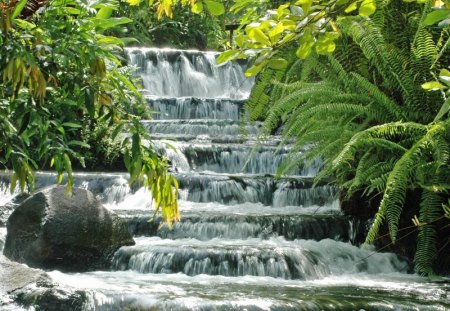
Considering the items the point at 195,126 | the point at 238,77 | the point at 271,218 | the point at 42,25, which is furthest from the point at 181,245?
the point at 238,77

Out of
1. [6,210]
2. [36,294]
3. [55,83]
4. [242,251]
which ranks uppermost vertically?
[55,83]

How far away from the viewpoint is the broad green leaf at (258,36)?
5.00 ft

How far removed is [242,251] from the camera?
18.8ft

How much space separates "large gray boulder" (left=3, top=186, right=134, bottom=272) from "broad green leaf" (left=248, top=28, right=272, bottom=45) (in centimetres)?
472

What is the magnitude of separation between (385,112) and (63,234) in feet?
9.33

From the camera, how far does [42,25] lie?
2115 millimetres

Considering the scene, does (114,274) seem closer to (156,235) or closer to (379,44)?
(156,235)

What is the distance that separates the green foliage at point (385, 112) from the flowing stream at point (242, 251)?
0.47 meters

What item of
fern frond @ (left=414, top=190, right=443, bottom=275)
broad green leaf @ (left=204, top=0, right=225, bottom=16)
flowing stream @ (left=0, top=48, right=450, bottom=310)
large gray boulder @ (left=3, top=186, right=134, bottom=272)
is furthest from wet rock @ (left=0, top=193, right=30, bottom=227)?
broad green leaf @ (left=204, top=0, right=225, bottom=16)

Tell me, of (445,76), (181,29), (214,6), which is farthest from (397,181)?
(181,29)

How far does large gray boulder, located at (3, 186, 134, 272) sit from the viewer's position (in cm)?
605

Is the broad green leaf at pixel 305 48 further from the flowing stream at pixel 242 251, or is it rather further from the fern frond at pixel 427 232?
the fern frond at pixel 427 232

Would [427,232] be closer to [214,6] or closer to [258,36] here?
[258,36]

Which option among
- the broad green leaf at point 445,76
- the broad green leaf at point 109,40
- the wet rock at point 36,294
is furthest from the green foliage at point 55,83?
the wet rock at point 36,294
